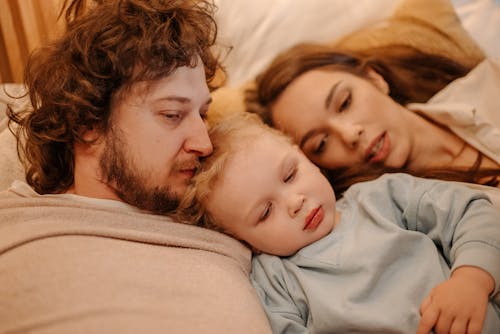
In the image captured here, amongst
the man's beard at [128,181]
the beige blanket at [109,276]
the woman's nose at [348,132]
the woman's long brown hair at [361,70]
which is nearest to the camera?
the beige blanket at [109,276]

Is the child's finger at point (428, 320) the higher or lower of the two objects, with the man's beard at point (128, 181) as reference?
lower

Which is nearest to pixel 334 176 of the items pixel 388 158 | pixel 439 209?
pixel 388 158

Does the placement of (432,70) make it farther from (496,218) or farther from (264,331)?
(264,331)

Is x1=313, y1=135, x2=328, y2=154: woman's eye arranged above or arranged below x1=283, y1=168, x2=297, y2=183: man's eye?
below

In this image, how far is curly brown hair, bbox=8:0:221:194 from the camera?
3.59 feet

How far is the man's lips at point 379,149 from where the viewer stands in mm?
1414

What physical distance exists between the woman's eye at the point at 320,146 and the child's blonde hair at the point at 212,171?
0.28 m

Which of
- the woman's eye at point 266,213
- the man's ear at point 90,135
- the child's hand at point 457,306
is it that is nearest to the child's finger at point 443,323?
the child's hand at point 457,306

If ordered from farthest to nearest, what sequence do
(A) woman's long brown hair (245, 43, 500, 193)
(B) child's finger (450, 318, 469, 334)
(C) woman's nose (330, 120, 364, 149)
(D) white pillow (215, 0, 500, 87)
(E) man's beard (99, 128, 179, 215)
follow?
(D) white pillow (215, 0, 500, 87) → (A) woman's long brown hair (245, 43, 500, 193) → (C) woman's nose (330, 120, 364, 149) → (E) man's beard (99, 128, 179, 215) → (B) child's finger (450, 318, 469, 334)

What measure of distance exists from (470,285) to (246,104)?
0.93m

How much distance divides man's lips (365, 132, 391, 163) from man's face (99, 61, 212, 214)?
54cm

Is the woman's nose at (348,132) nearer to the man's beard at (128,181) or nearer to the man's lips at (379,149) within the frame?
the man's lips at (379,149)

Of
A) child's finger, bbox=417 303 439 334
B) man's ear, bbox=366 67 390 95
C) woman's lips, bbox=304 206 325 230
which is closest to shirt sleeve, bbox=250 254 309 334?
woman's lips, bbox=304 206 325 230

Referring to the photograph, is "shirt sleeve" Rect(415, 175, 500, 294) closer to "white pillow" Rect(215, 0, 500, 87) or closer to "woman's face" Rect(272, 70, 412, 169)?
"woman's face" Rect(272, 70, 412, 169)
